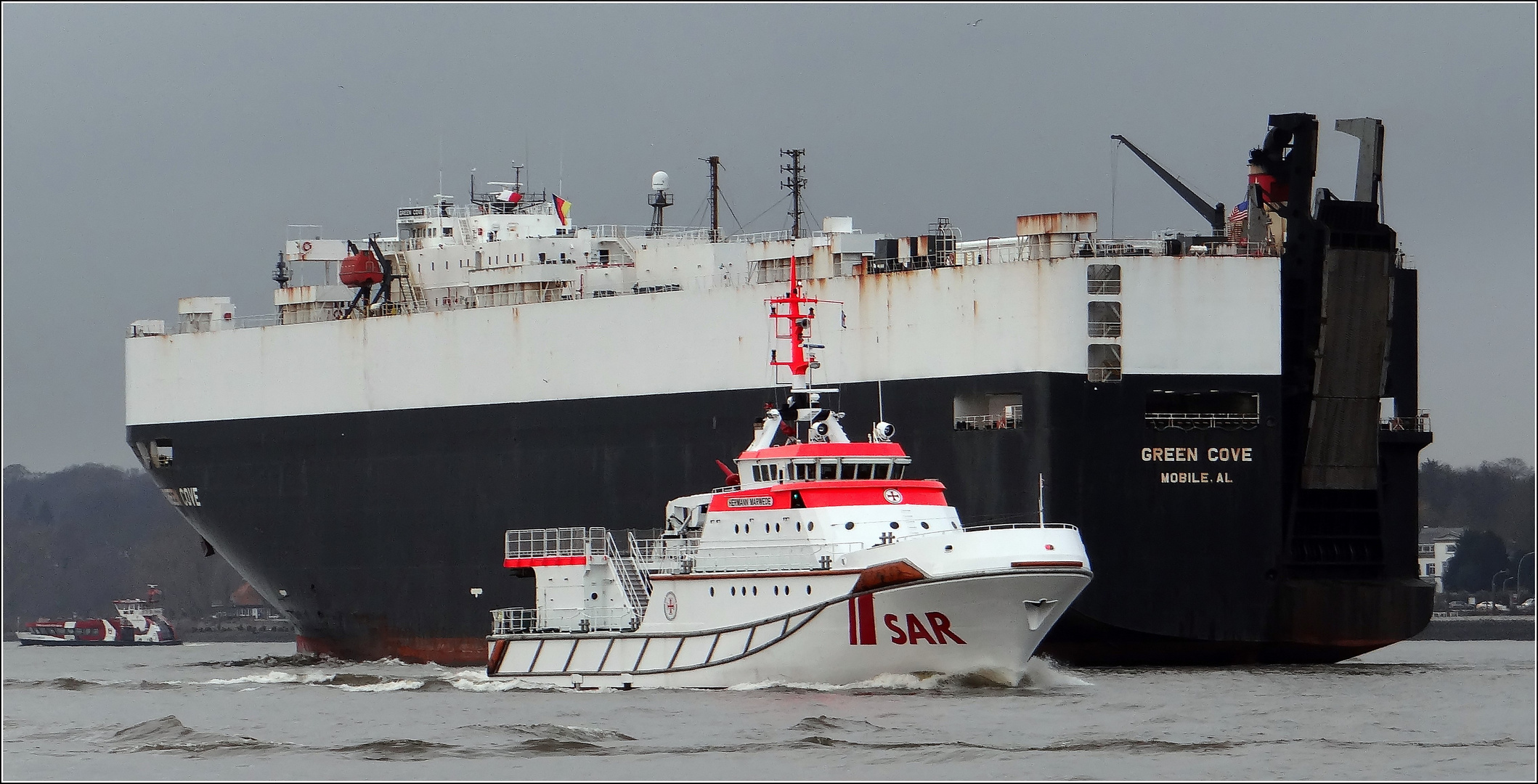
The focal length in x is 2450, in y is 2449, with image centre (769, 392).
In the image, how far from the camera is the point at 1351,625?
43719 millimetres

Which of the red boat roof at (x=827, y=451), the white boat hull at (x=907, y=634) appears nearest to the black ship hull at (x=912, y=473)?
the red boat roof at (x=827, y=451)

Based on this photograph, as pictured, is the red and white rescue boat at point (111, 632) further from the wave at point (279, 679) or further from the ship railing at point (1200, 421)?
the ship railing at point (1200, 421)

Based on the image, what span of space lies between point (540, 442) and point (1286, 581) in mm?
15330

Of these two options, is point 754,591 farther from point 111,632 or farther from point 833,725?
point 111,632

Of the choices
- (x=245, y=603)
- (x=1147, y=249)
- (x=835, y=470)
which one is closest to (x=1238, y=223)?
(x=1147, y=249)

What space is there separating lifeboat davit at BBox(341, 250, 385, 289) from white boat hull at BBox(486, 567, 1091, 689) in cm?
1906

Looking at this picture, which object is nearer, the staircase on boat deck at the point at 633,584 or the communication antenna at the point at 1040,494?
the staircase on boat deck at the point at 633,584

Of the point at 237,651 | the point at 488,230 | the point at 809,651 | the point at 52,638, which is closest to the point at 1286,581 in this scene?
the point at 809,651

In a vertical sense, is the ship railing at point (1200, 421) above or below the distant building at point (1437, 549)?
above

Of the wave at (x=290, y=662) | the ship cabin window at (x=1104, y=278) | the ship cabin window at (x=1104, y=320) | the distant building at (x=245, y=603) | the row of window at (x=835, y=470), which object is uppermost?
the ship cabin window at (x=1104, y=278)

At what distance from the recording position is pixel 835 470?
37812 millimetres

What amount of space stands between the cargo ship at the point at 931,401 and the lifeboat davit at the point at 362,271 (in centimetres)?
8

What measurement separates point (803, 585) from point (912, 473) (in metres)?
8.06

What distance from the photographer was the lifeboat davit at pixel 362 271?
53.7 metres
